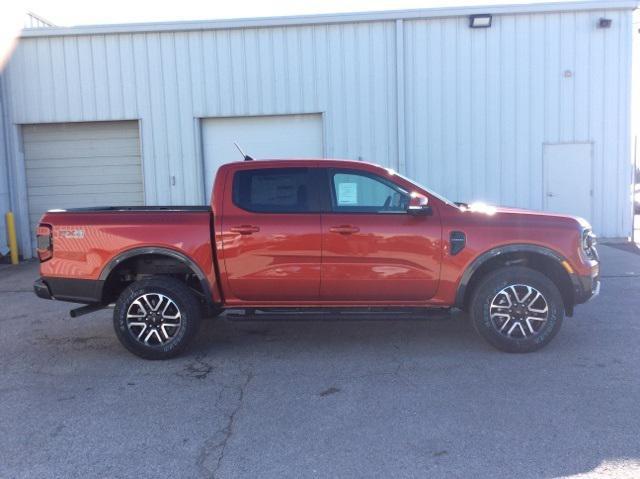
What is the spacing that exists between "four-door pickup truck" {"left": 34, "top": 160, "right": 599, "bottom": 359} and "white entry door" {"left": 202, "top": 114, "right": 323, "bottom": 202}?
7.56m

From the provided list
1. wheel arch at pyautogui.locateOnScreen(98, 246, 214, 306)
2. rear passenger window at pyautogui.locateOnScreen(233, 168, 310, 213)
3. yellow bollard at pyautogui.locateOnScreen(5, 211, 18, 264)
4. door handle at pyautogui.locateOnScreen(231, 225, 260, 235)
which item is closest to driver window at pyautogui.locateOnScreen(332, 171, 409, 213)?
rear passenger window at pyautogui.locateOnScreen(233, 168, 310, 213)

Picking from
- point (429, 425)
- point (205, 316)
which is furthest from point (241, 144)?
point (429, 425)

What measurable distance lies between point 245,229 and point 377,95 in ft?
26.8

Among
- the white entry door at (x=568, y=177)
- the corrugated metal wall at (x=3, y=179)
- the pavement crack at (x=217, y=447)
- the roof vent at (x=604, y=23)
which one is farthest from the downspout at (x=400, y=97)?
the pavement crack at (x=217, y=447)

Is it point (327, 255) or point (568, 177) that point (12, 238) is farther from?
point (568, 177)

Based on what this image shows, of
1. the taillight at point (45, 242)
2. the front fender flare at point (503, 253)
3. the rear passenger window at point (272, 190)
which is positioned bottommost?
the front fender flare at point (503, 253)

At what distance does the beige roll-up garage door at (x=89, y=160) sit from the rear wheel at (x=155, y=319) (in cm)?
828

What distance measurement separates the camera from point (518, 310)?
5.75 meters

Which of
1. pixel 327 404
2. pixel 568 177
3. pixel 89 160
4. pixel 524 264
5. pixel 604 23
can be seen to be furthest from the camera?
pixel 89 160

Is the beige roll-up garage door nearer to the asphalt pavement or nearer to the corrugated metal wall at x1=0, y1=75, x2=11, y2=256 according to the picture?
the corrugated metal wall at x1=0, y1=75, x2=11, y2=256

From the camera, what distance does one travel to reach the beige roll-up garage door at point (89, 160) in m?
13.6

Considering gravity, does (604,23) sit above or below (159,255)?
above

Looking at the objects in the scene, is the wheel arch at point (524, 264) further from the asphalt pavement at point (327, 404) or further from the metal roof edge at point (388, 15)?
the metal roof edge at point (388, 15)

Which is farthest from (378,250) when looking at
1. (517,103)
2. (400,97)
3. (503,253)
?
(517,103)
